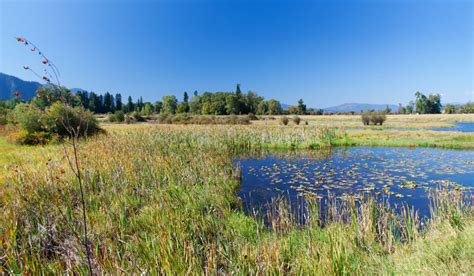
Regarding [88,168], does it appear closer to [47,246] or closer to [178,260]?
[47,246]

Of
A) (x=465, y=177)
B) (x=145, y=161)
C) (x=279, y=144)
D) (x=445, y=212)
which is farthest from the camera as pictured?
(x=279, y=144)

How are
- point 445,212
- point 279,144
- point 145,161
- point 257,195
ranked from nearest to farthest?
point 445,212 → point 257,195 → point 145,161 → point 279,144

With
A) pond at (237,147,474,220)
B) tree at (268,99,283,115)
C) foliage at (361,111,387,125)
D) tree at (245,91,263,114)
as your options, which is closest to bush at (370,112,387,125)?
foliage at (361,111,387,125)

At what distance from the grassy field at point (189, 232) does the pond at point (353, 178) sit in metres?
1.24

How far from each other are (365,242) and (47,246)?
19.4ft

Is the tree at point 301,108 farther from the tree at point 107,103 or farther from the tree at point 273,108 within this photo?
the tree at point 107,103

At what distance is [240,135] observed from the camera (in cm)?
2248

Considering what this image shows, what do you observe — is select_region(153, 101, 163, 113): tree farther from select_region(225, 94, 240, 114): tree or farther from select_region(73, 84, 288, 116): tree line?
select_region(225, 94, 240, 114): tree

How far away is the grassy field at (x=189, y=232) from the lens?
355 centimetres

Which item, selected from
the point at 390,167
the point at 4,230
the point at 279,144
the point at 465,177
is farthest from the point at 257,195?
the point at 279,144

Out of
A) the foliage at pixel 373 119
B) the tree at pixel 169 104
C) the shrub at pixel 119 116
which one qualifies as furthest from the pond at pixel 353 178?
the tree at pixel 169 104

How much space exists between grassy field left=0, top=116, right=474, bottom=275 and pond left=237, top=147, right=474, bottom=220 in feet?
4.07

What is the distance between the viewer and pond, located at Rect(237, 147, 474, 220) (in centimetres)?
852

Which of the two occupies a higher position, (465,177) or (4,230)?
(4,230)
